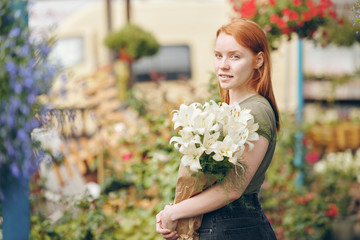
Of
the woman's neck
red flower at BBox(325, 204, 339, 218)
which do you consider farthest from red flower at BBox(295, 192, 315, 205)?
the woman's neck

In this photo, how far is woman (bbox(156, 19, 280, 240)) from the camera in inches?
66.9

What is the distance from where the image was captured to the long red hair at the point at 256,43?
5.81 feet

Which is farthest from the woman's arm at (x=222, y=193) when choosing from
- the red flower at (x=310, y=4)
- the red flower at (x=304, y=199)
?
the red flower at (x=304, y=199)

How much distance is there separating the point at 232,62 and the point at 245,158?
0.33 meters

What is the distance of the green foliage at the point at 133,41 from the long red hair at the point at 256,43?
6.25 metres

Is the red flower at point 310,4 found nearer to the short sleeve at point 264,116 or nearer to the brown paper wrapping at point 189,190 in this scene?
the short sleeve at point 264,116

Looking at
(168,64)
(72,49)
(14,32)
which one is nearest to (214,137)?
(14,32)

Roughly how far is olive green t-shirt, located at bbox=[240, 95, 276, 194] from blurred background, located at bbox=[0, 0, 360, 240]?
1.34ft

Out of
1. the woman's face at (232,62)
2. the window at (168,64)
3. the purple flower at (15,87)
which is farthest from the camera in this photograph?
the window at (168,64)

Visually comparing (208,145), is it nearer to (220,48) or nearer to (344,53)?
(220,48)

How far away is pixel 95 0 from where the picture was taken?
10.1 m

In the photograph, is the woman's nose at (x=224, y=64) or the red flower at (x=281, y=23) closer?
the woman's nose at (x=224, y=64)

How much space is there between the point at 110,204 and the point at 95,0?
7.55 m

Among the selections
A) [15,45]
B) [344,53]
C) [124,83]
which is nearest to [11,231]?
[15,45]
